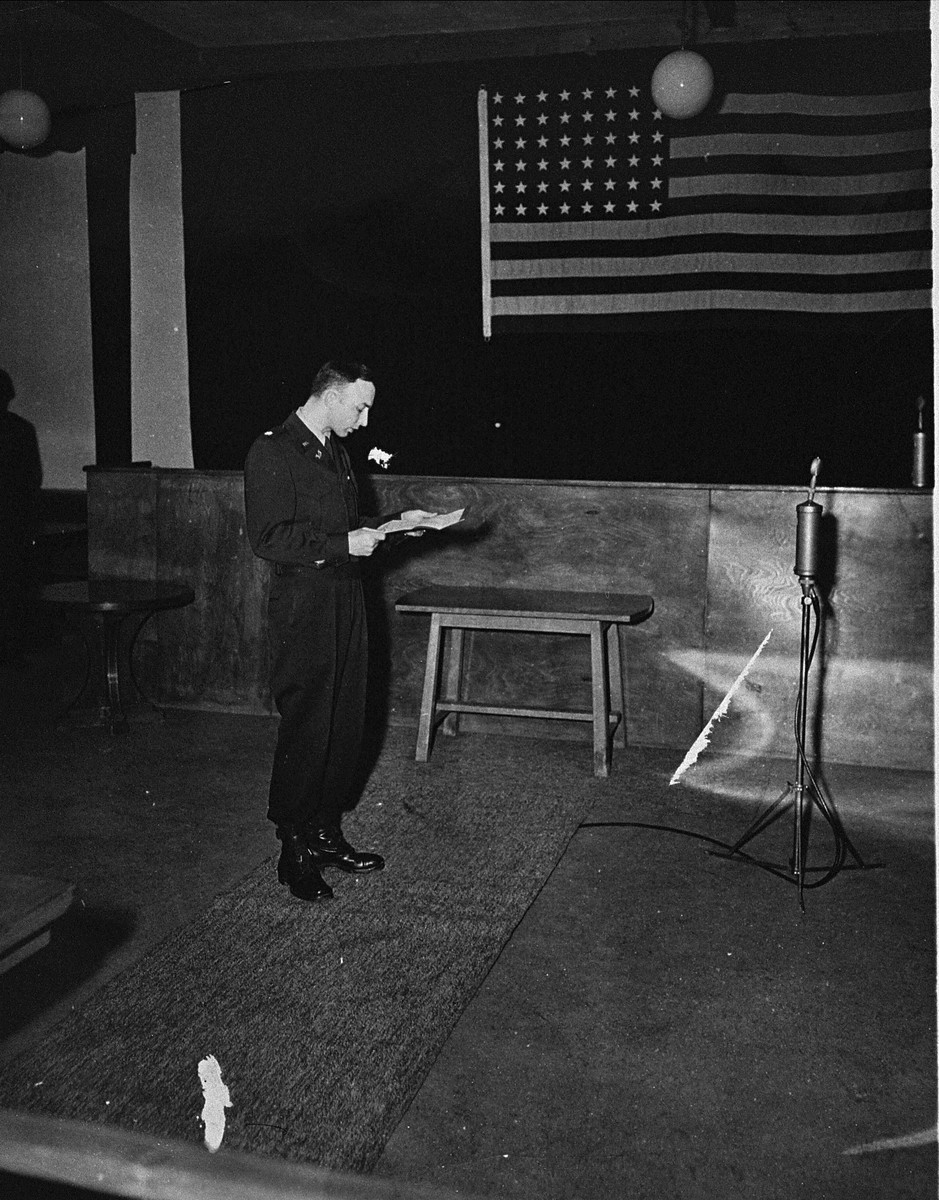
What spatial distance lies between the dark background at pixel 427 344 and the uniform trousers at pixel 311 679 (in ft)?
14.3

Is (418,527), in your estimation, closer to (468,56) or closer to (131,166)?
(468,56)

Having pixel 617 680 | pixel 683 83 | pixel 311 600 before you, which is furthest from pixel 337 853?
pixel 683 83

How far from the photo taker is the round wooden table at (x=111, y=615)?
5410mm

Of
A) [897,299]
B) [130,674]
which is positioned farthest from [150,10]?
[897,299]

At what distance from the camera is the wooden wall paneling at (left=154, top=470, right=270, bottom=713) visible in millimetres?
5938

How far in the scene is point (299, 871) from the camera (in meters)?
3.68

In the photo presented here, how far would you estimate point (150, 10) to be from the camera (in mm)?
7406

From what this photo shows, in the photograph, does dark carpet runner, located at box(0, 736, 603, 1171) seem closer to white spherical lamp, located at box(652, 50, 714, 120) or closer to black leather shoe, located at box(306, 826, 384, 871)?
black leather shoe, located at box(306, 826, 384, 871)

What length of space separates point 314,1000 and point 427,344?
18.4 feet

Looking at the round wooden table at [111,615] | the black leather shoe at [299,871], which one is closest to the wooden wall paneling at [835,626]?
the black leather shoe at [299,871]

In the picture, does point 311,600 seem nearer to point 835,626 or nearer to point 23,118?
point 835,626

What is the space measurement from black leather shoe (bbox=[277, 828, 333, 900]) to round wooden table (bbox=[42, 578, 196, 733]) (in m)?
2.00

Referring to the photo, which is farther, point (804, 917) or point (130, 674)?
point (130, 674)

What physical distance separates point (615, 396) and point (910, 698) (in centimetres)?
329
